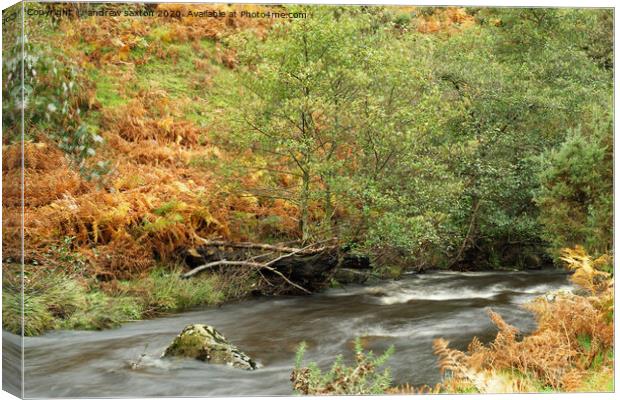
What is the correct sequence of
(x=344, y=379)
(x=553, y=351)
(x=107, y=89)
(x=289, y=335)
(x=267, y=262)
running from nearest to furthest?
(x=344, y=379) < (x=553, y=351) < (x=289, y=335) < (x=107, y=89) < (x=267, y=262)

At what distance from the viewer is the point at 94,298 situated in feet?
24.4

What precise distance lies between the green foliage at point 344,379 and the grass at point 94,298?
4.77ft

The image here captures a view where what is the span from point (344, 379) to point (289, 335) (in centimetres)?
75

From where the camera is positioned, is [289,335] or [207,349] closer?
[207,349]

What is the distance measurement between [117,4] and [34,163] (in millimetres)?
1568

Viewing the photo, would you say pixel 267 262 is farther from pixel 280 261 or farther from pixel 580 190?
pixel 580 190

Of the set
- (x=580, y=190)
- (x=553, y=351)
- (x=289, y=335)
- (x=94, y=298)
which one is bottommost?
(x=553, y=351)

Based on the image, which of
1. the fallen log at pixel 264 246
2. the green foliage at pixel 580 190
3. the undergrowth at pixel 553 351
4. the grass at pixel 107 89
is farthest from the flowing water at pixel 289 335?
the grass at pixel 107 89

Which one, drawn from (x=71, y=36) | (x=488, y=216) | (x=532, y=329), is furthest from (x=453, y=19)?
(x=71, y=36)

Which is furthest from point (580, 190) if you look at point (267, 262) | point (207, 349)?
point (207, 349)

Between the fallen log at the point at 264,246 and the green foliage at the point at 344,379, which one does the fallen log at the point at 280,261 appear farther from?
the green foliage at the point at 344,379

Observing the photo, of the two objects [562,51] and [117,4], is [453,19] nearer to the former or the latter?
[562,51]

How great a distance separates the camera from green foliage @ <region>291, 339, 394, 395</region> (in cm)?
662

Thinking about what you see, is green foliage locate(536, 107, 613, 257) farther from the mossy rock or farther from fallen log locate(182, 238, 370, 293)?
the mossy rock
